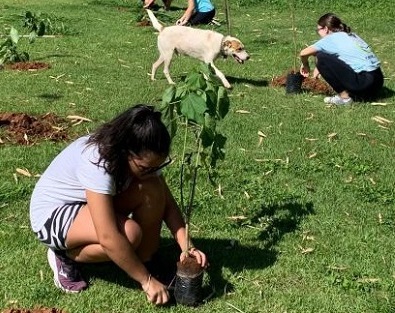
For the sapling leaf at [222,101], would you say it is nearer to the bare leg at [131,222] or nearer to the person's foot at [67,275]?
the bare leg at [131,222]

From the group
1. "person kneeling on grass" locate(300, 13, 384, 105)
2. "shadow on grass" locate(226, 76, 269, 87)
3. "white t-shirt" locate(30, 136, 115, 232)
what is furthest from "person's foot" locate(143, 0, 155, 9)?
"white t-shirt" locate(30, 136, 115, 232)

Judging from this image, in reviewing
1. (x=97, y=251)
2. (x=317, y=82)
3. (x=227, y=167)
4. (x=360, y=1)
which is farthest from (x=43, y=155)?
(x=360, y=1)

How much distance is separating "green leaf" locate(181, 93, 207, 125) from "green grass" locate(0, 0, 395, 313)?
2.36 feet

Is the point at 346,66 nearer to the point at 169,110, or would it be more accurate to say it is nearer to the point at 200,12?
the point at 169,110

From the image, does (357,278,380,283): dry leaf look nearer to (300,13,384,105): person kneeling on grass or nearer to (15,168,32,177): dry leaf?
→ (15,168,32,177): dry leaf

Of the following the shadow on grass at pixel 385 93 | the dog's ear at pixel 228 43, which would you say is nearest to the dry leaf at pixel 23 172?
the dog's ear at pixel 228 43

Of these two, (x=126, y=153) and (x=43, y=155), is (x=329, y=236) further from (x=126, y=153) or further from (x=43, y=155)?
(x=43, y=155)

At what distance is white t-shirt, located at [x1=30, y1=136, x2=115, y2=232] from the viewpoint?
11.9ft

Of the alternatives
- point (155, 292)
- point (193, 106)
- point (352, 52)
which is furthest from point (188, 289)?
point (352, 52)

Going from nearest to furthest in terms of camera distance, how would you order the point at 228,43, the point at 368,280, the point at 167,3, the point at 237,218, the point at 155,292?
the point at 155,292, the point at 368,280, the point at 237,218, the point at 228,43, the point at 167,3

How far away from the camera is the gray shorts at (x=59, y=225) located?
3805mm

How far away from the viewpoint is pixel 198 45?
9.38m

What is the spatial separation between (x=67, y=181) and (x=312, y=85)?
5601 mm

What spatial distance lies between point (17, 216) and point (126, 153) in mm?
1646
